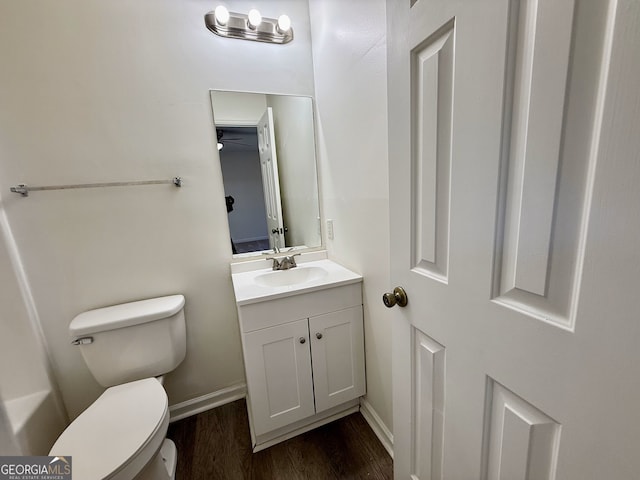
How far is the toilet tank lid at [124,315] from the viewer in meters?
1.17

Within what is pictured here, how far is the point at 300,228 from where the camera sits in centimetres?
174

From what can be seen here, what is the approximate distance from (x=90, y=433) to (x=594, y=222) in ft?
5.10

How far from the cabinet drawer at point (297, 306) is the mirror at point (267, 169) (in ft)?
1.66

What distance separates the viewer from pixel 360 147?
46.6 inches

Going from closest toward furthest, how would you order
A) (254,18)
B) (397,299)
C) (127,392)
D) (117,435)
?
(397,299)
(117,435)
(127,392)
(254,18)

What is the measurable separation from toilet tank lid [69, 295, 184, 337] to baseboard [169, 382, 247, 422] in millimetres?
685

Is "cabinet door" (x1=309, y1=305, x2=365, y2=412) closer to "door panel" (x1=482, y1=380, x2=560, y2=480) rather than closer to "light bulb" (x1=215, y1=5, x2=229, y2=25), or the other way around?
"door panel" (x1=482, y1=380, x2=560, y2=480)

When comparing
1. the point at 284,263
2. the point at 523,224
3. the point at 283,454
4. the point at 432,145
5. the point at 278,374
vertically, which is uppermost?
the point at 432,145

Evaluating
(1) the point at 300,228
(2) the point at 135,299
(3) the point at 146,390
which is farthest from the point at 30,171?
(1) the point at 300,228

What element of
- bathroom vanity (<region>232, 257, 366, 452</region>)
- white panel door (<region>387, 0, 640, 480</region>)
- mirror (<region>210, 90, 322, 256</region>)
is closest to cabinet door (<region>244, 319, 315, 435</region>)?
bathroom vanity (<region>232, 257, 366, 452</region>)

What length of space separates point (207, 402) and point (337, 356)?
943mm

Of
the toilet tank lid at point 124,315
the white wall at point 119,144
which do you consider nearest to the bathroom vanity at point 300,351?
the toilet tank lid at point 124,315

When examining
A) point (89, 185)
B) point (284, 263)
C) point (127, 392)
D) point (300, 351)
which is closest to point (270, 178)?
point (284, 263)

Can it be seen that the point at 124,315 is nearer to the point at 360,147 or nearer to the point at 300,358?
the point at 300,358
